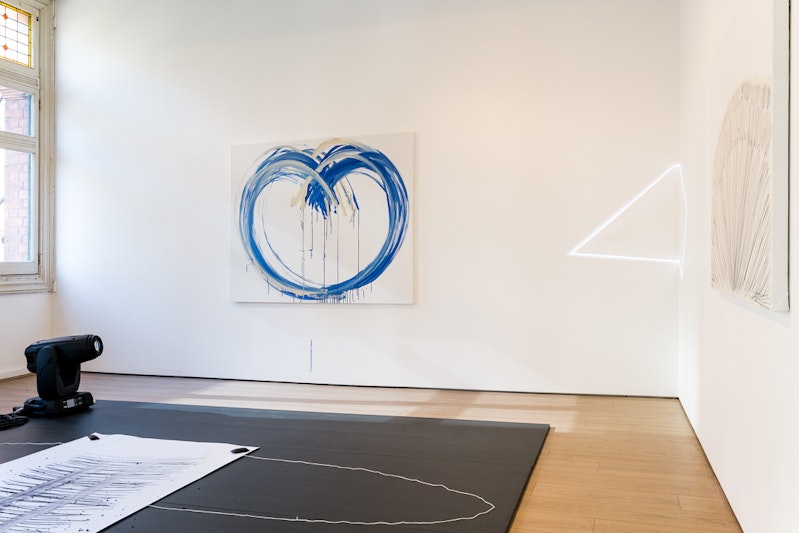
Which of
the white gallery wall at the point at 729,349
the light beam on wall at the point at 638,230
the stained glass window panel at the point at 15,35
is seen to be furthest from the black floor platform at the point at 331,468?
the stained glass window panel at the point at 15,35

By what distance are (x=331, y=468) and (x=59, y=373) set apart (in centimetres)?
213

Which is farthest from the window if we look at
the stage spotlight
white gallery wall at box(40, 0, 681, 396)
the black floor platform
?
the black floor platform

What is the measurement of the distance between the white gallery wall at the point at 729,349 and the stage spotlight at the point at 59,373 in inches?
141

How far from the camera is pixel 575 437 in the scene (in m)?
3.76

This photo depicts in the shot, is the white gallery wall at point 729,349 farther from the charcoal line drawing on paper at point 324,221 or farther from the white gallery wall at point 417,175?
the charcoal line drawing on paper at point 324,221

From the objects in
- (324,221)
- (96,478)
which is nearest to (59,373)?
(96,478)

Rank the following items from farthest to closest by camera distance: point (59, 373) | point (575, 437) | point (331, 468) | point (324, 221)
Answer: point (324, 221)
point (59, 373)
point (575, 437)
point (331, 468)

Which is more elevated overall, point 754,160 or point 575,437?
point 754,160

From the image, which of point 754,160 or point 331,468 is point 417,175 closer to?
point 331,468

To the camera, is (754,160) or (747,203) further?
(747,203)

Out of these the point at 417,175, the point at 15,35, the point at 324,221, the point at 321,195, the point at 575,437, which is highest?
the point at 15,35

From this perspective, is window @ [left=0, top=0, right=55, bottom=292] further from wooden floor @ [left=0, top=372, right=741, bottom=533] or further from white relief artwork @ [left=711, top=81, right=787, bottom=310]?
white relief artwork @ [left=711, top=81, right=787, bottom=310]

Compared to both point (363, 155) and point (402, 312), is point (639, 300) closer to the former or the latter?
point (402, 312)

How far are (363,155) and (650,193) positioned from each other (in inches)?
82.1
